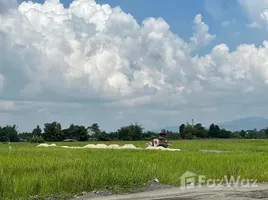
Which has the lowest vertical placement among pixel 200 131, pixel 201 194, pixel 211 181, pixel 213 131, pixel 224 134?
pixel 201 194

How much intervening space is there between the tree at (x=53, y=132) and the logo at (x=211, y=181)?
238 feet

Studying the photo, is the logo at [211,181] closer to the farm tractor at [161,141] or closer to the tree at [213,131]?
the farm tractor at [161,141]

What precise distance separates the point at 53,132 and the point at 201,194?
7707cm

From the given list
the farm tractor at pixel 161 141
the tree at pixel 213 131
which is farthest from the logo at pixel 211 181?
the tree at pixel 213 131

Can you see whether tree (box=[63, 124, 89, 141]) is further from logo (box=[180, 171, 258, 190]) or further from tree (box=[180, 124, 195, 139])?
logo (box=[180, 171, 258, 190])

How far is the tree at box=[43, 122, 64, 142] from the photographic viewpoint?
8719 cm

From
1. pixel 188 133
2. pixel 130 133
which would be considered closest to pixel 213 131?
pixel 188 133

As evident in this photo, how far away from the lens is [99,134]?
8925 cm

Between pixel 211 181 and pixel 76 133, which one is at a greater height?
pixel 76 133

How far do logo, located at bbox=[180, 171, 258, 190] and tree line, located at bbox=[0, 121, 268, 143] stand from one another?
65586 mm

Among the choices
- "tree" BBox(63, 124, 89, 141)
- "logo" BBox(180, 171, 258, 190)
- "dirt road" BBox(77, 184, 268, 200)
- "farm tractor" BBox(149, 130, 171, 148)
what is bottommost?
"dirt road" BBox(77, 184, 268, 200)

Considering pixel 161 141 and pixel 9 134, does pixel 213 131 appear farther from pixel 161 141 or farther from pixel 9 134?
pixel 161 141

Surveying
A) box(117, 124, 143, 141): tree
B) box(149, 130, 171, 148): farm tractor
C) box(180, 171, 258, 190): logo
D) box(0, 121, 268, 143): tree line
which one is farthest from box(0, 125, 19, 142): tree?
box(180, 171, 258, 190): logo

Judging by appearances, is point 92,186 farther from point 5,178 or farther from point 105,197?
point 5,178
